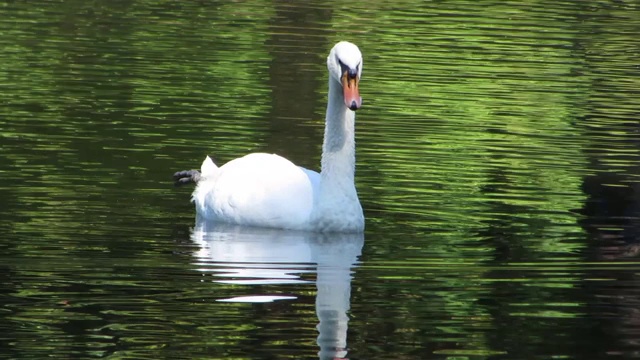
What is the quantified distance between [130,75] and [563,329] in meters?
11.4

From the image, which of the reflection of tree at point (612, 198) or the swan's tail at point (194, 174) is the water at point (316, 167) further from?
the swan's tail at point (194, 174)

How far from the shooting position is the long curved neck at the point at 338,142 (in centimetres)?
1098

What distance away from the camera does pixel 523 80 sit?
20094 mm

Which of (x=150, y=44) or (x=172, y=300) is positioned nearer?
(x=172, y=300)

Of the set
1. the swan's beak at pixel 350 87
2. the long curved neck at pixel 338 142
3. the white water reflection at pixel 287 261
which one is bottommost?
the white water reflection at pixel 287 261

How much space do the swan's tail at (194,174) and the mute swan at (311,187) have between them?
59 centimetres

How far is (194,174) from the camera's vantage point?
1209 cm

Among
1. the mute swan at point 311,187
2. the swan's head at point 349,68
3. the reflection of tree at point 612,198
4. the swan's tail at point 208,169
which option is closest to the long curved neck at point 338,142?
the mute swan at point 311,187

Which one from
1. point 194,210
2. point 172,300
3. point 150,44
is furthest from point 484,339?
point 150,44

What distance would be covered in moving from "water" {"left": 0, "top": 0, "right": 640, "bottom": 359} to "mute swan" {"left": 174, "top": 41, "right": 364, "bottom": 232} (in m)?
0.16

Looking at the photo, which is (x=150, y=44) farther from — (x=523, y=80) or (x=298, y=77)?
(x=523, y=80)

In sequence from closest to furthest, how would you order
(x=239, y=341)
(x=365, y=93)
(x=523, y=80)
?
(x=239, y=341) < (x=365, y=93) < (x=523, y=80)

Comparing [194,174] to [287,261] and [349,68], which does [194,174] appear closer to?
[349,68]

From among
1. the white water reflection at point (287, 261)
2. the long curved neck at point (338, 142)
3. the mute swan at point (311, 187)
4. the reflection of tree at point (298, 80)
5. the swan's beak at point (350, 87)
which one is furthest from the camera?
the reflection of tree at point (298, 80)
